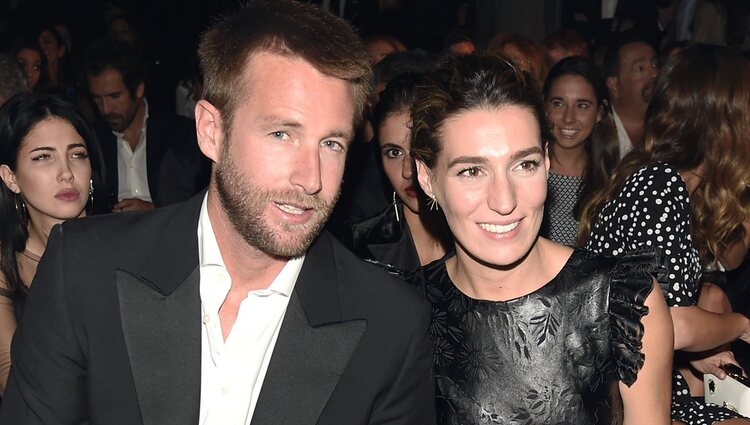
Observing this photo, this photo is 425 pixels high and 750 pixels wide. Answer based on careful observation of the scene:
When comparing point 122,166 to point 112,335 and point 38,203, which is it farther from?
point 112,335

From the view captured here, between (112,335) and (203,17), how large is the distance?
8431 mm

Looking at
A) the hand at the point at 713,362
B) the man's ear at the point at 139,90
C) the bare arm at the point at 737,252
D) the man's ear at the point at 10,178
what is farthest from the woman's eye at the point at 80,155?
the bare arm at the point at 737,252

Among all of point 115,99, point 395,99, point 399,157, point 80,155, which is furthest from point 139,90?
point 399,157

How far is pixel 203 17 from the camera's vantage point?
10102mm

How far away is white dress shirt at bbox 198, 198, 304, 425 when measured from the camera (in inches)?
86.0

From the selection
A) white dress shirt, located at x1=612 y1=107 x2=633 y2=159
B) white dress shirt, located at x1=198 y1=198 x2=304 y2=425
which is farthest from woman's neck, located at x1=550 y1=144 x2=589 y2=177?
white dress shirt, located at x1=198 y1=198 x2=304 y2=425

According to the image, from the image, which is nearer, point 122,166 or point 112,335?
point 112,335

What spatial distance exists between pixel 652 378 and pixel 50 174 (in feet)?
8.54

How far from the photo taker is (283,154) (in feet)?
6.91

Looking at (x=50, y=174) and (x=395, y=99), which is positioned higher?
(x=395, y=99)

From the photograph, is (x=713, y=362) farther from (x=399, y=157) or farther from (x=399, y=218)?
(x=399, y=157)

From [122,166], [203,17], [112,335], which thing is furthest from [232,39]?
[203,17]

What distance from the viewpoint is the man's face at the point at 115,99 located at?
6.02 m

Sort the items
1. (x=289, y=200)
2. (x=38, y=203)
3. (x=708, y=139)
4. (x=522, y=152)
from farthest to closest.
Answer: (x=38, y=203) < (x=708, y=139) < (x=522, y=152) < (x=289, y=200)
